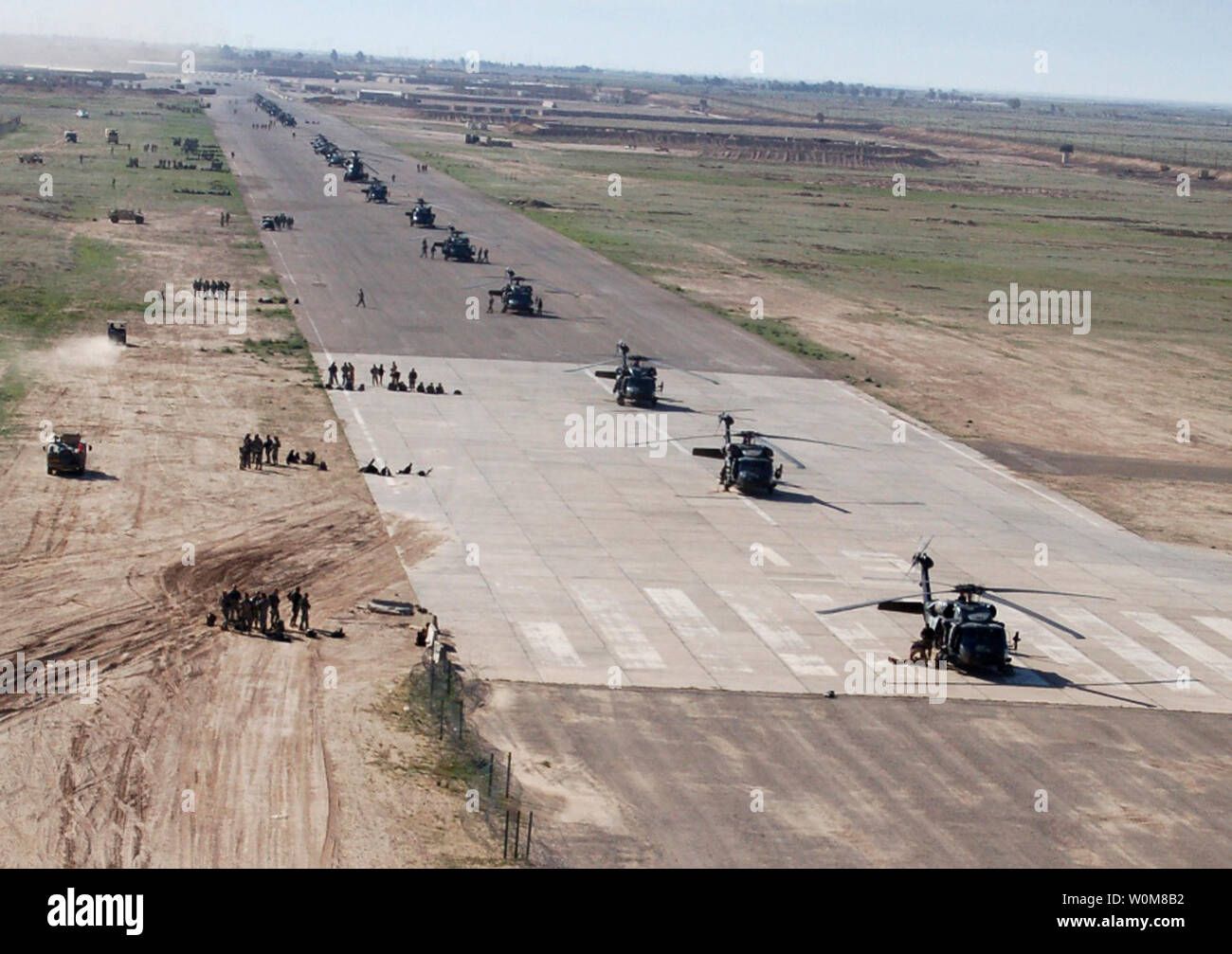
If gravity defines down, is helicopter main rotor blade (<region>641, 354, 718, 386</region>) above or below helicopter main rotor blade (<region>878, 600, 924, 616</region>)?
above

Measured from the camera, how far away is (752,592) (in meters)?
48.5

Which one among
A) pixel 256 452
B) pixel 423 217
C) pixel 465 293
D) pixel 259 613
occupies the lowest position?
pixel 259 613

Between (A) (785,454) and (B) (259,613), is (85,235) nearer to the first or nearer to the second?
(A) (785,454)

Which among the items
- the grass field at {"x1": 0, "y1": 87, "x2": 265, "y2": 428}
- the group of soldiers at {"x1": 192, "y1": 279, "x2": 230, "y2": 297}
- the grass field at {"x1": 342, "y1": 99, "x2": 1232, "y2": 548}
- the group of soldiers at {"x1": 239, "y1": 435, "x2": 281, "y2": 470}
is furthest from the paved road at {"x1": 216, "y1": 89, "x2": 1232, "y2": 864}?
the grass field at {"x1": 0, "y1": 87, "x2": 265, "y2": 428}

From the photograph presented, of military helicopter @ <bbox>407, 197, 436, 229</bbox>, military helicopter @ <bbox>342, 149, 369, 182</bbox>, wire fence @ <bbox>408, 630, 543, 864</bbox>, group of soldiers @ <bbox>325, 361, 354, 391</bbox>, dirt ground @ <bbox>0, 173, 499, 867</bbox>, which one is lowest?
wire fence @ <bbox>408, 630, 543, 864</bbox>

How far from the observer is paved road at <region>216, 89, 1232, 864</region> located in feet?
115

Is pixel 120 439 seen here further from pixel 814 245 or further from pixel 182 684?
pixel 814 245

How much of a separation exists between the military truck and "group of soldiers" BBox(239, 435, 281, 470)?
5.90m

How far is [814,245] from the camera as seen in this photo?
14400 cm

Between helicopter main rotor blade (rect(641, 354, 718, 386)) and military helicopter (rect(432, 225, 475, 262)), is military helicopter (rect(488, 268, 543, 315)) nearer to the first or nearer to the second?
helicopter main rotor blade (rect(641, 354, 718, 386))

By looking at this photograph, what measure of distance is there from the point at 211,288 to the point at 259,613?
60543mm

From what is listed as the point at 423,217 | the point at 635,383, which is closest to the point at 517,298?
the point at 635,383

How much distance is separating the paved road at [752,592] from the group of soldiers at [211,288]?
1169cm
